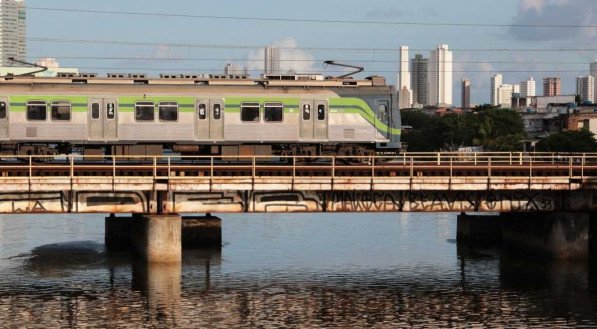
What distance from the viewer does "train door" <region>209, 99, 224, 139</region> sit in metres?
64.1

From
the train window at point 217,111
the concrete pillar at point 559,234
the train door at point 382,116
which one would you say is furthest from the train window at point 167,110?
the concrete pillar at point 559,234

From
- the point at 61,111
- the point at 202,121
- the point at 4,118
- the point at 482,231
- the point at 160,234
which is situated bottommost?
the point at 482,231

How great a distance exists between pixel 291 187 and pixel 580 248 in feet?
Result: 55.1

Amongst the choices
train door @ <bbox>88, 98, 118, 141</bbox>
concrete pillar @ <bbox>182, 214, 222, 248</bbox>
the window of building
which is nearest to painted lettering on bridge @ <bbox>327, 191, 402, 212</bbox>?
train door @ <bbox>88, 98, 118, 141</bbox>

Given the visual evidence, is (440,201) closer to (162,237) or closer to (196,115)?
(162,237)

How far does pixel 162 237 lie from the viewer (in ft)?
189

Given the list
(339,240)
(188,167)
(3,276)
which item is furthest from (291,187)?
(339,240)

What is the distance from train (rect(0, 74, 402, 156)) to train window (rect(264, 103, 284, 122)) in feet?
0.18

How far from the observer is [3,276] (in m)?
57.8

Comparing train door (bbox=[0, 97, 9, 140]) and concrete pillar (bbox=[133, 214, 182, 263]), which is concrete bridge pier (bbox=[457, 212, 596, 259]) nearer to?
concrete pillar (bbox=[133, 214, 182, 263])

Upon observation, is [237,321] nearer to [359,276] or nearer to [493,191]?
[359,276]

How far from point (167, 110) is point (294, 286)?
1457 cm

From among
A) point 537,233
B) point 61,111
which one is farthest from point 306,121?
point 537,233

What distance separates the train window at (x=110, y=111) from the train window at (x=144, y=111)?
123cm
